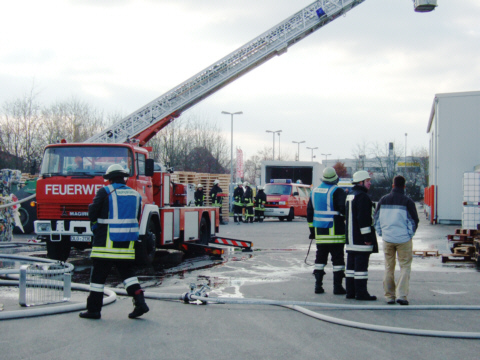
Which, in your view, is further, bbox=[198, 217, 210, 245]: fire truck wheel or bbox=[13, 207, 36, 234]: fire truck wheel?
bbox=[13, 207, 36, 234]: fire truck wheel

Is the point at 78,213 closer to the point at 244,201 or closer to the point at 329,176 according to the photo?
the point at 329,176

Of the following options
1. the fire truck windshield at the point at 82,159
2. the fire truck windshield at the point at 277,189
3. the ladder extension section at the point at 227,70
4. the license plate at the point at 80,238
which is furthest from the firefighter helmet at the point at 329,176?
the fire truck windshield at the point at 277,189

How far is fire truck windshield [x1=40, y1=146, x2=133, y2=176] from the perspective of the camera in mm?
9977

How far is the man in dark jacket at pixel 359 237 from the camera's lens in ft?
23.4

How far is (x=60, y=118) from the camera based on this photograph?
3425cm

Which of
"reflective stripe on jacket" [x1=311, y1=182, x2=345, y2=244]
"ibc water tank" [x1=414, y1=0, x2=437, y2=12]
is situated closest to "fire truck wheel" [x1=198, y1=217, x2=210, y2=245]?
"reflective stripe on jacket" [x1=311, y1=182, x2=345, y2=244]

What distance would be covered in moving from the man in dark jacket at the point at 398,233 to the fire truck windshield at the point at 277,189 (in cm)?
2026

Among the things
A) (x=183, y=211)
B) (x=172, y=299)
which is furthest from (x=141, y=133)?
(x=172, y=299)

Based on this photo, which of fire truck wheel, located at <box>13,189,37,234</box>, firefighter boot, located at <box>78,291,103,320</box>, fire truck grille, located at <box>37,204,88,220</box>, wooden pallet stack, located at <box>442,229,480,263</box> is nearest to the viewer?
firefighter boot, located at <box>78,291,103,320</box>

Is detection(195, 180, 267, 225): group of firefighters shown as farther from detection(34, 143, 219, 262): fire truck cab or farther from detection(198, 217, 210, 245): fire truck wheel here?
detection(34, 143, 219, 262): fire truck cab

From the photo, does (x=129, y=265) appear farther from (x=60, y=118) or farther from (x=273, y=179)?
(x=60, y=118)

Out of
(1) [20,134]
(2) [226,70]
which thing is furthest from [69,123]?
(2) [226,70]

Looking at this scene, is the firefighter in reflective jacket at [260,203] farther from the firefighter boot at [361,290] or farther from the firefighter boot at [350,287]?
the firefighter boot at [361,290]

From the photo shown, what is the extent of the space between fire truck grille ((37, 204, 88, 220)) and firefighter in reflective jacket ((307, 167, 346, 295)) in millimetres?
4384
